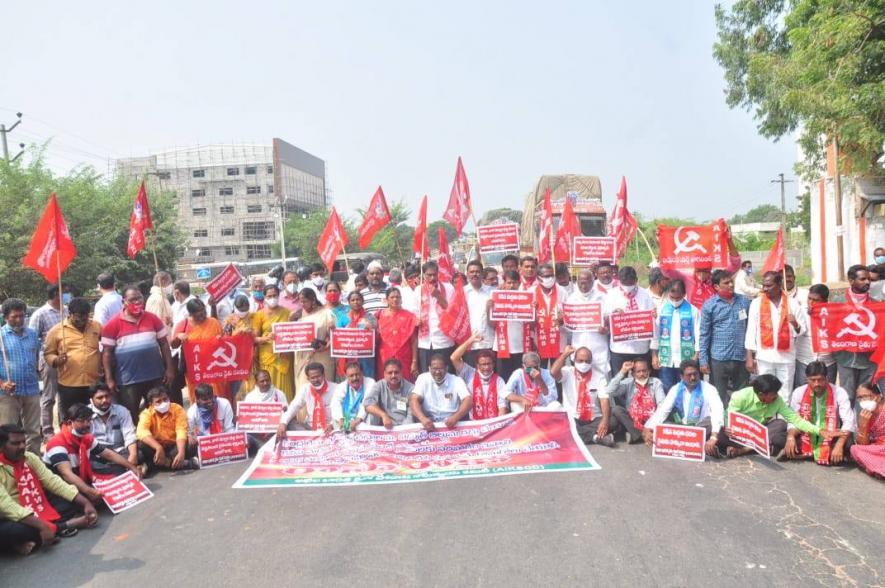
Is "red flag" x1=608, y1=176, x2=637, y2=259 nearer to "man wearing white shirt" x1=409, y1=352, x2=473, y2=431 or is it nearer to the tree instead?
the tree

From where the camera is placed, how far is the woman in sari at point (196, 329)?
7996 mm

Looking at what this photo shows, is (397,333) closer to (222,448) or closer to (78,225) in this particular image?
(222,448)

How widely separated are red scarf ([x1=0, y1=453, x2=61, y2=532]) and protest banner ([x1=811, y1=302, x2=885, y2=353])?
272 inches

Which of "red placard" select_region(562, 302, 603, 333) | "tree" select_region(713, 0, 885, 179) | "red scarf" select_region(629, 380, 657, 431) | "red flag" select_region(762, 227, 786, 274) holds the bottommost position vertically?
"red scarf" select_region(629, 380, 657, 431)

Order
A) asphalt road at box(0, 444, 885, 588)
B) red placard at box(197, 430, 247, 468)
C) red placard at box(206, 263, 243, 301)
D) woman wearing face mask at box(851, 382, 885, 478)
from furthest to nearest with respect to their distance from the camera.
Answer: red placard at box(206, 263, 243, 301) → red placard at box(197, 430, 247, 468) → woman wearing face mask at box(851, 382, 885, 478) → asphalt road at box(0, 444, 885, 588)

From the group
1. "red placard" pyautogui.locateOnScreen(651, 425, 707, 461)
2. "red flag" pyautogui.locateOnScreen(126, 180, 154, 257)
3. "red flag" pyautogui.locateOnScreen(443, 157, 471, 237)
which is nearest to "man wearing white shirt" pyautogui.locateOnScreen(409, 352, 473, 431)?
"red placard" pyautogui.locateOnScreen(651, 425, 707, 461)

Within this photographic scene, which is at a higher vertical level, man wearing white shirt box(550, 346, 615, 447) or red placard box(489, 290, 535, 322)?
red placard box(489, 290, 535, 322)

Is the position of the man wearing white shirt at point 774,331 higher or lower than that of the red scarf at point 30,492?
higher

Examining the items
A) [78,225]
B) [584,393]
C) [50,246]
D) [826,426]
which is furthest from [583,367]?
[78,225]

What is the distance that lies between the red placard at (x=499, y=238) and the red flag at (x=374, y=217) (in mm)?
2159

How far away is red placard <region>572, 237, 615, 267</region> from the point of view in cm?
973

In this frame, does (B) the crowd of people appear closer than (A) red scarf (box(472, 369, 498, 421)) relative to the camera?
Yes

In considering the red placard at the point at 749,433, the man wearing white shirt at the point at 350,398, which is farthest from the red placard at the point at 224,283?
the red placard at the point at 749,433

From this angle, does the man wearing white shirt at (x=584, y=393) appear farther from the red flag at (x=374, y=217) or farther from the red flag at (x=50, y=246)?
the red flag at (x=50, y=246)
